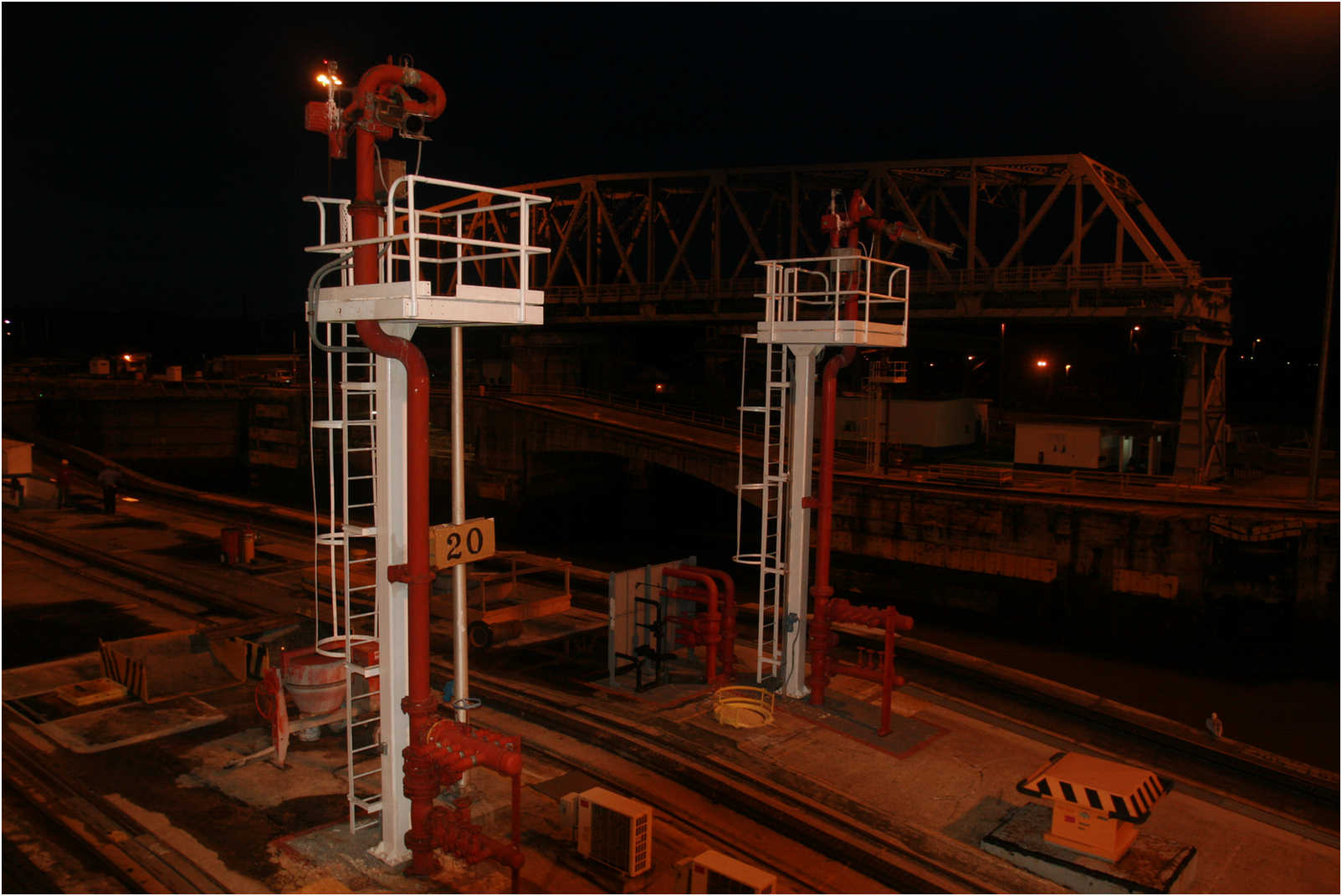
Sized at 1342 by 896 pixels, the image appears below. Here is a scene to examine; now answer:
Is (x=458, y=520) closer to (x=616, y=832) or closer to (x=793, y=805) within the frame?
(x=616, y=832)

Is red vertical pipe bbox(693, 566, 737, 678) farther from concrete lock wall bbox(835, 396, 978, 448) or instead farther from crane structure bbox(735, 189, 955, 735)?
concrete lock wall bbox(835, 396, 978, 448)

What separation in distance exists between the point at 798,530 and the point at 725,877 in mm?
6395

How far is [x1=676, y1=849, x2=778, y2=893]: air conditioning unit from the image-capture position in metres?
8.20

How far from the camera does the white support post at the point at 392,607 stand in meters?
8.88

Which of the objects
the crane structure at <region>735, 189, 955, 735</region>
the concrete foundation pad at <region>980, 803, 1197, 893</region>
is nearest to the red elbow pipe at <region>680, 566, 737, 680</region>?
the crane structure at <region>735, 189, 955, 735</region>

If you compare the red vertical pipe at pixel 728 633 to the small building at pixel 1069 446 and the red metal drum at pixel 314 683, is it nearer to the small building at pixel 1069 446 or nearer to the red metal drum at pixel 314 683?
the red metal drum at pixel 314 683

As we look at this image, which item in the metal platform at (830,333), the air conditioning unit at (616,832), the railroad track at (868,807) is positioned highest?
the metal platform at (830,333)

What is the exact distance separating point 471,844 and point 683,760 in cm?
405

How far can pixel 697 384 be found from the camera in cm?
7300

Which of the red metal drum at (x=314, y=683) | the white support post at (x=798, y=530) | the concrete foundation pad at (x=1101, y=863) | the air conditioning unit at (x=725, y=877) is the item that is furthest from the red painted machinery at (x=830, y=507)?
the red metal drum at (x=314, y=683)

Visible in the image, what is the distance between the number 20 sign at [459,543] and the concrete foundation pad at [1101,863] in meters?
6.41

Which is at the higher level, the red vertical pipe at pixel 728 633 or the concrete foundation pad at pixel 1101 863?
the red vertical pipe at pixel 728 633

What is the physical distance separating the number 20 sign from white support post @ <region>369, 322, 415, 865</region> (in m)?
0.33

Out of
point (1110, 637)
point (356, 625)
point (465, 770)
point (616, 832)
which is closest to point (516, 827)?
point (465, 770)
